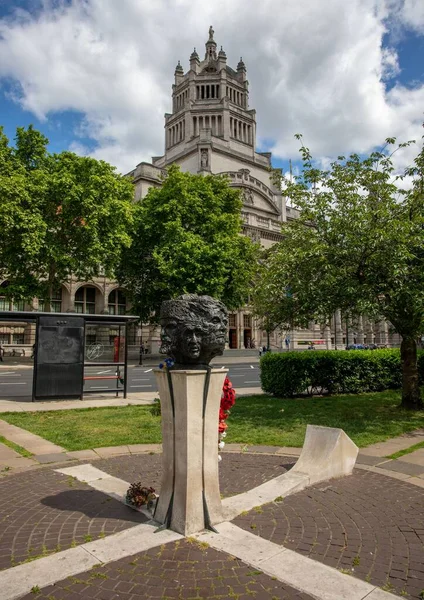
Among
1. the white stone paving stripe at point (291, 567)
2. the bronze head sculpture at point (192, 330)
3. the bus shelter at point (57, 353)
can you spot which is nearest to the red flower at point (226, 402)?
→ the bronze head sculpture at point (192, 330)

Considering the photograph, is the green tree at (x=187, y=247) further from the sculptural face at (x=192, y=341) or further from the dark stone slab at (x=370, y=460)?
the sculptural face at (x=192, y=341)

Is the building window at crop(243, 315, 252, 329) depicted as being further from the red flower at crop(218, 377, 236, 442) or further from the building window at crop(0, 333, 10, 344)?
the red flower at crop(218, 377, 236, 442)

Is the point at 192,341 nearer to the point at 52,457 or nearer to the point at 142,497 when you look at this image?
the point at 142,497

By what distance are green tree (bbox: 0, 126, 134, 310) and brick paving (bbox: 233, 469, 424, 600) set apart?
2570 cm

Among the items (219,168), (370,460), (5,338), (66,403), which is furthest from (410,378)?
(219,168)

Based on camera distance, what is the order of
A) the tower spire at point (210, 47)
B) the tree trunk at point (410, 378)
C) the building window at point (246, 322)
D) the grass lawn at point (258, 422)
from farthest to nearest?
the tower spire at point (210, 47) < the building window at point (246, 322) < the tree trunk at point (410, 378) < the grass lawn at point (258, 422)

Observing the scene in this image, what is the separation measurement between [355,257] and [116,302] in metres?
42.4

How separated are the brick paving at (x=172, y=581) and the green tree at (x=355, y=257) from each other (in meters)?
6.99

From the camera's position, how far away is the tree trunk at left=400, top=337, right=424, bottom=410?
11234 mm

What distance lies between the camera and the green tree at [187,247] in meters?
32.0

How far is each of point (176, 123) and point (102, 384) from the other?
210ft

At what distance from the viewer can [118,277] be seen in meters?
38.4

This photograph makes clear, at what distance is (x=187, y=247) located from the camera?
1235 inches

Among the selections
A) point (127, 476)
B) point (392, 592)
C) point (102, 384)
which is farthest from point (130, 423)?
point (102, 384)
